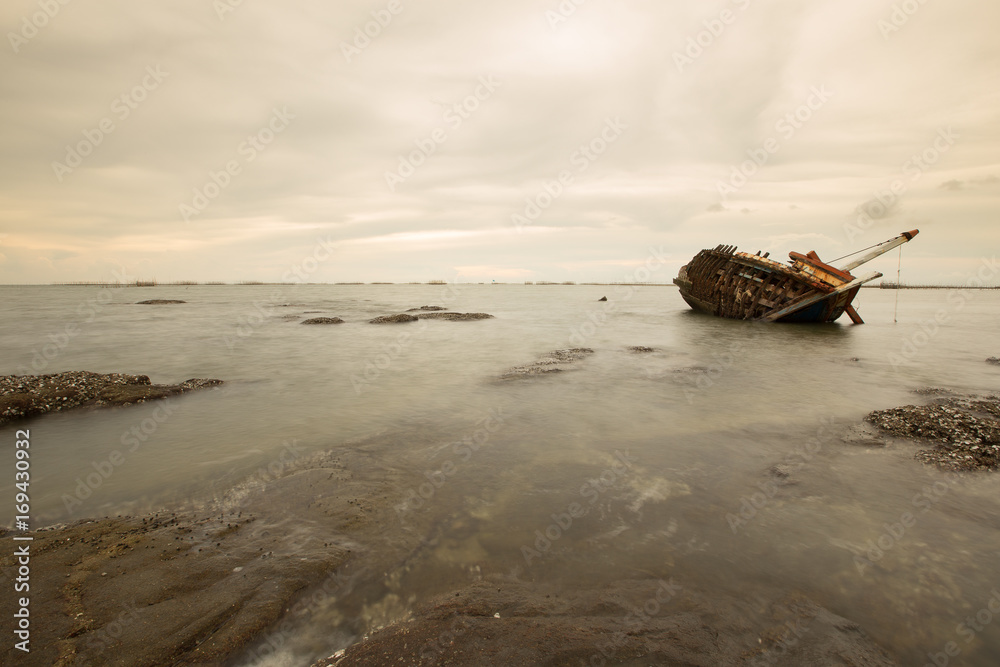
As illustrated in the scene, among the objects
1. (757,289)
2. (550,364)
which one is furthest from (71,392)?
(757,289)

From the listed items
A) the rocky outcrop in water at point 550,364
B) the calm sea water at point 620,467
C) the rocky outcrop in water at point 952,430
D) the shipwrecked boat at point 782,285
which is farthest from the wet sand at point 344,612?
the shipwrecked boat at point 782,285

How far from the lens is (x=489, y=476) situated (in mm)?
6809

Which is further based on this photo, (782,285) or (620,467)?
(782,285)

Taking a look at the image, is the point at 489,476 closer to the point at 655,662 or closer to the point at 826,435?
the point at 655,662

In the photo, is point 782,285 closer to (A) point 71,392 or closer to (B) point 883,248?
(B) point 883,248

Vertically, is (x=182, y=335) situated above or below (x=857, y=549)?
above

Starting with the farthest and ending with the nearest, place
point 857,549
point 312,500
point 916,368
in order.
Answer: point 916,368 → point 312,500 → point 857,549

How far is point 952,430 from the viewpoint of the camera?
833 cm

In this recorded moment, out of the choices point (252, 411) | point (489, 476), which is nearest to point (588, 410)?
point (489, 476)

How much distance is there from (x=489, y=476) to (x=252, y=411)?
6.86 meters

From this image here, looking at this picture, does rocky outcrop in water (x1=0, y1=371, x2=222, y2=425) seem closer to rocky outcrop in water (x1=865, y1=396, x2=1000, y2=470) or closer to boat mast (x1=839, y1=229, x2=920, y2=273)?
rocky outcrop in water (x1=865, y1=396, x2=1000, y2=470)

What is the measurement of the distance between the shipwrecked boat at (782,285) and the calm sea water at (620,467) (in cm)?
1078

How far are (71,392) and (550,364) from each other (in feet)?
45.9

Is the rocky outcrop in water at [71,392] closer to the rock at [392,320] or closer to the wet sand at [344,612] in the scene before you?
the wet sand at [344,612]
